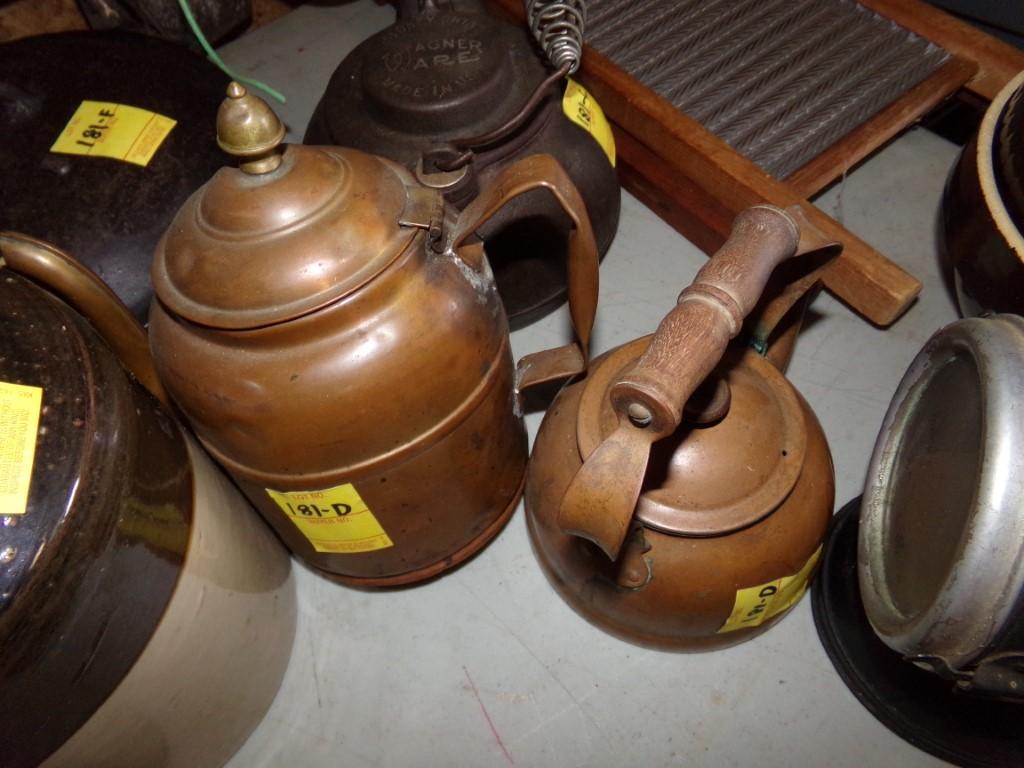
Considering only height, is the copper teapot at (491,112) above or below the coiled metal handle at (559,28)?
below

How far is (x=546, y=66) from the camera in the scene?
1.27 meters

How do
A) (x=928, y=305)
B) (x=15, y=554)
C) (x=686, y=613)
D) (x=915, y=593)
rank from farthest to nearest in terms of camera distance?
(x=928, y=305) → (x=686, y=613) → (x=915, y=593) → (x=15, y=554)

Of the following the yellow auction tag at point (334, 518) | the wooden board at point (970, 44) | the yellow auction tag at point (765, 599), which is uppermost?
the wooden board at point (970, 44)

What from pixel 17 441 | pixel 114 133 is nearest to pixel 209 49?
pixel 114 133

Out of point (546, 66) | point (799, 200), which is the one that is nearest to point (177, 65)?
point (546, 66)

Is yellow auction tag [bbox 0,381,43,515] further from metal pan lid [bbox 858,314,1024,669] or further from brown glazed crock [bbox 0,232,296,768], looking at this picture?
metal pan lid [bbox 858,314,1024,669]

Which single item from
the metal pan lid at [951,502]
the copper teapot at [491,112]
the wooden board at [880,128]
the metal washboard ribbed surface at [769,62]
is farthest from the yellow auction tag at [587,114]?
the metal pan lid at [951,502]

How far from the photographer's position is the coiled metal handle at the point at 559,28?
1.16 metres

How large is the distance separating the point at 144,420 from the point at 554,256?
0.71 meters

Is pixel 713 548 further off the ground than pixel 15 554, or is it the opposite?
pixel 15 554

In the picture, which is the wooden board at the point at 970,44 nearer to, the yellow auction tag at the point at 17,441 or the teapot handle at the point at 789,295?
the teapot handle at the point at 789,295

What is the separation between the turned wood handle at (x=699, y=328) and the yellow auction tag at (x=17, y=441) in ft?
1.88

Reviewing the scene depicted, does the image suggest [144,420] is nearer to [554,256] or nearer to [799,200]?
[554,256]

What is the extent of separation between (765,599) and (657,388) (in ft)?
1.66
